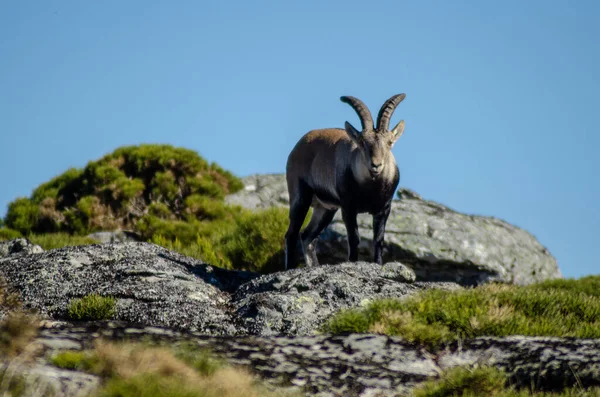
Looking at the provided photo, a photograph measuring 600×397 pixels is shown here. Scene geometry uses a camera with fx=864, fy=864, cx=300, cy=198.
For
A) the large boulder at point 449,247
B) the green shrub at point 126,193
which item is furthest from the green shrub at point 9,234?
A: the large boulder at point 449,247

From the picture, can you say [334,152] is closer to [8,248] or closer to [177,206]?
[8,248]

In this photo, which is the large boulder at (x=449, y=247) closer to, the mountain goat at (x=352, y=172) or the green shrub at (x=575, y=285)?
the green shrub at (x=575, y=285)

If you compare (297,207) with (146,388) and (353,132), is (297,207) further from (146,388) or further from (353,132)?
(146,388)

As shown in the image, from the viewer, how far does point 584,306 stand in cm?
958

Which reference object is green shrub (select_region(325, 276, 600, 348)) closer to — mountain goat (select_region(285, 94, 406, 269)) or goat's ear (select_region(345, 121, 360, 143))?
mountain goat (select_region(285, 94, 406, 269))

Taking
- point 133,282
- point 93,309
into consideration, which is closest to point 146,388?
point 93,309

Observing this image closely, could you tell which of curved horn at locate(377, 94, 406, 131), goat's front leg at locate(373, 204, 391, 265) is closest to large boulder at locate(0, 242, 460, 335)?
goat's front leg at locate(373, 204, 391, 265)

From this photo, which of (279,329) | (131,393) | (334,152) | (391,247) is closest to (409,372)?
(279,329)

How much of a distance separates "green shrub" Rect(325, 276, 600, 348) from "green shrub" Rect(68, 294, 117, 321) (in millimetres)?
2426

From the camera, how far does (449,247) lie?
18.8 m

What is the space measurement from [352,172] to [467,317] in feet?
15.9

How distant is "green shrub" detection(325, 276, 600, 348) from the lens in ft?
26.4

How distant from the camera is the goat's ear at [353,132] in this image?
12664 mm

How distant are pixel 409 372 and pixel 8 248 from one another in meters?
8.37
